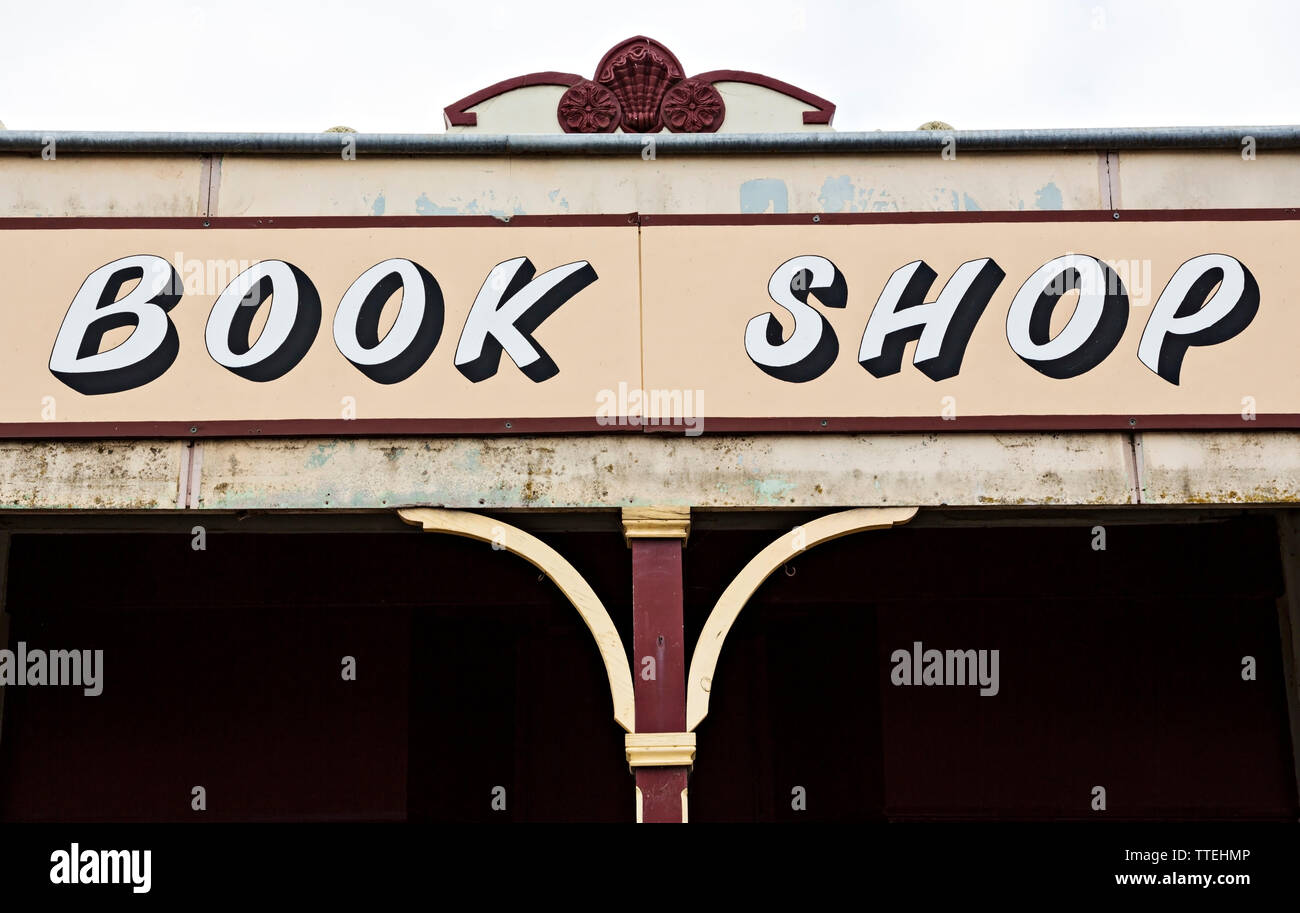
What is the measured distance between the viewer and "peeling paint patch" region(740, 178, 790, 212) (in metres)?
7.79

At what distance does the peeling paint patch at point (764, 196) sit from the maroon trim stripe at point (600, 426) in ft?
4.28

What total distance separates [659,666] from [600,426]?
1346mm

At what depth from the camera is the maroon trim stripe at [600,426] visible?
730cm

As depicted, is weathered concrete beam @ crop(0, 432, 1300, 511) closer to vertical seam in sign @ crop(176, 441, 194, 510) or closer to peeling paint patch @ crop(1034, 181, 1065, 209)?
vertical seam in sign @ crop(176, 441, 194, 510)

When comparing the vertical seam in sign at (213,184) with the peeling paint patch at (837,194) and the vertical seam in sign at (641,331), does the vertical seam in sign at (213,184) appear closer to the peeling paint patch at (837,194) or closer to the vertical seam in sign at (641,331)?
the vertical seam in sign at (641,331)

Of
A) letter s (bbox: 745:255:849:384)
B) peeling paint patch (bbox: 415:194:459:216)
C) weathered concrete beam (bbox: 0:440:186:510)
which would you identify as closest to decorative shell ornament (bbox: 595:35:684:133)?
peeling paint patch (bbox: 415:194:459:216)

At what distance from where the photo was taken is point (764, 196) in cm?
780

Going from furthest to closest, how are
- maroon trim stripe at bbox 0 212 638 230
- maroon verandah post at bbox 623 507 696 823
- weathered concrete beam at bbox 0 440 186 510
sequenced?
1. maroon trim stripe at bbox 0 212 638 230
2. weathered concrete beam at bbox 0 440 186 510
3. maroon verandah post at bbox 623 507 696 823

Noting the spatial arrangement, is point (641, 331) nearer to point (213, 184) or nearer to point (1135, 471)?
point (213, 184)

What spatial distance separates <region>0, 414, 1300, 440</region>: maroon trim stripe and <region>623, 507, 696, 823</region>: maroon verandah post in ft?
1.83

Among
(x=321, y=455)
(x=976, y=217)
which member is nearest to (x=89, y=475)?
(x=321, y=455)
